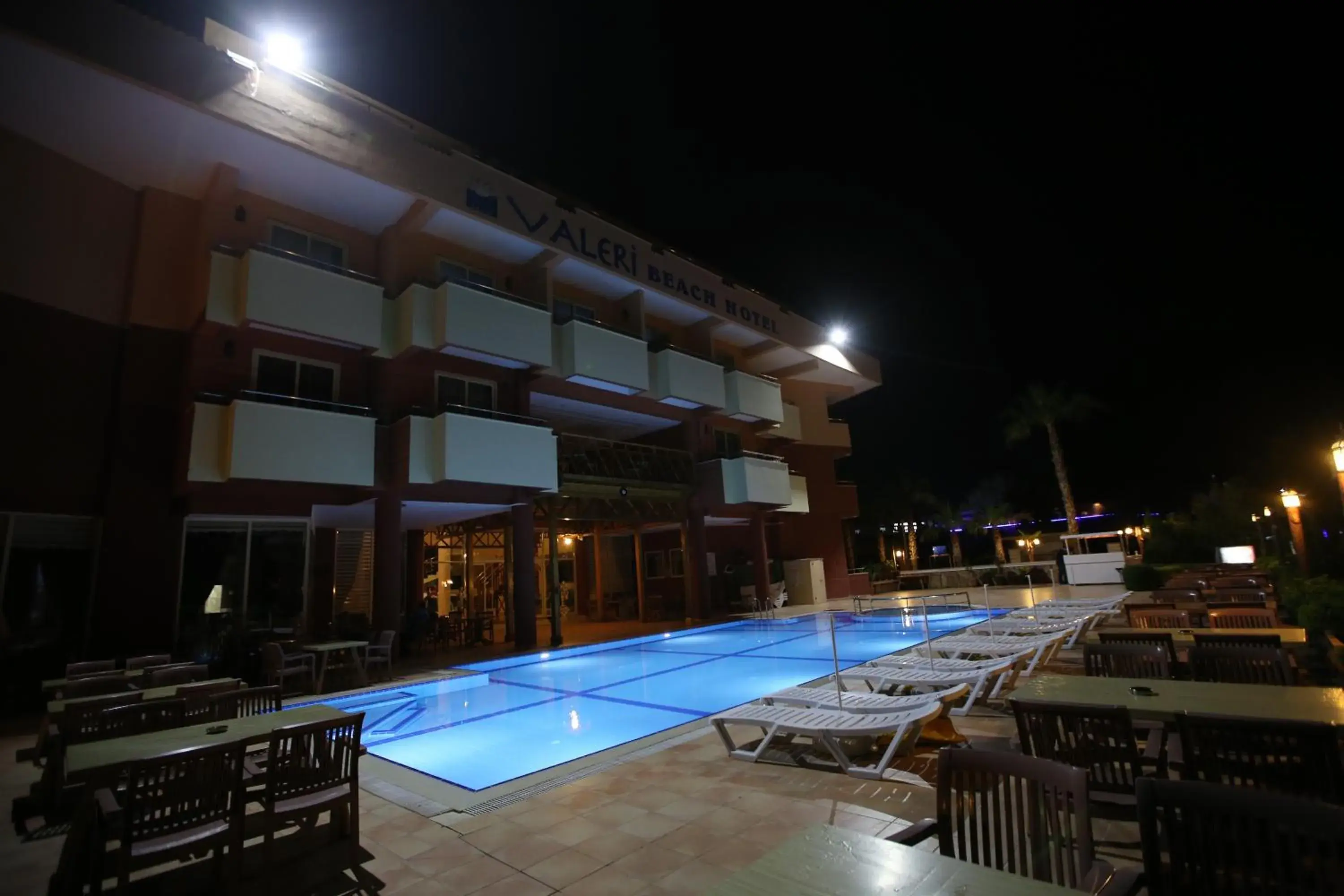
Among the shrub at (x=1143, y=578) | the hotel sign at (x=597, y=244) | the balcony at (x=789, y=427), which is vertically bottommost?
the shrub at (x=1143, y=578)

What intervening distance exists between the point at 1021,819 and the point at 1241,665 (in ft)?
11.0

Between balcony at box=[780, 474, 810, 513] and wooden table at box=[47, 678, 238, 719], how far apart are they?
18262 mm

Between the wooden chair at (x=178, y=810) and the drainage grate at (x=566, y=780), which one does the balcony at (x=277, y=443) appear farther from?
the wooden chair at (x=178, y=810)

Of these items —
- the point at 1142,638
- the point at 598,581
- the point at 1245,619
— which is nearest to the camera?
the point at 1142,638

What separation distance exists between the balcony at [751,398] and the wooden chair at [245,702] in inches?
623

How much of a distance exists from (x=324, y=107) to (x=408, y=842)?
42.2 ft

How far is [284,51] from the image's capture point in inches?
461

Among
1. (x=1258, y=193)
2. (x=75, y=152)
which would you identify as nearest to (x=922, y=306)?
(x=1258, y=193)

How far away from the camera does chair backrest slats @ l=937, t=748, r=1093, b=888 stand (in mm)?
1966

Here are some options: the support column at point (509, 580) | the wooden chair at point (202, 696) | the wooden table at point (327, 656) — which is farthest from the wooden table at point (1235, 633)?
the support column at point (509, 580)

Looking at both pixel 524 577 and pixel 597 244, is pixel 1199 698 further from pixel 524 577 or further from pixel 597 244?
pixel 597 244

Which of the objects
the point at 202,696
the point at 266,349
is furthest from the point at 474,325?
the point at 202,696

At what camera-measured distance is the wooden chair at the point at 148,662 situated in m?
8.07

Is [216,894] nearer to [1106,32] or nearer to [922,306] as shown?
[1106,32]
